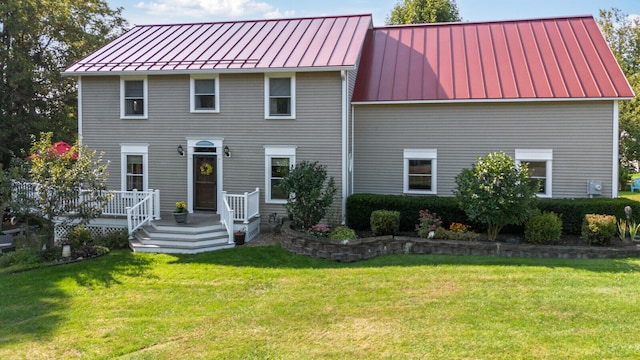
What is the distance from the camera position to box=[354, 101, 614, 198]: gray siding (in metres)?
13.3

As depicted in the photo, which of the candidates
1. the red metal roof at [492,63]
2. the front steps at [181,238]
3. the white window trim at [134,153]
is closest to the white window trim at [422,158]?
the red metal roof at [492,63]

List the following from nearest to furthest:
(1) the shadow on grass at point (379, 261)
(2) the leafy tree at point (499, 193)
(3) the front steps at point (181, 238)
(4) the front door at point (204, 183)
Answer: (1) the shadow on grass at point (379, 261)
(2) the leafy tree at point (499, 193)
(3) the front steps at point (181, 238)
(4) the front door at point (204, 183)

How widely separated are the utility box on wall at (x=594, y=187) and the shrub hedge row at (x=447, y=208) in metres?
0.79

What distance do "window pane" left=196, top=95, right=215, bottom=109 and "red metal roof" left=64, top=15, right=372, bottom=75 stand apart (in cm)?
101

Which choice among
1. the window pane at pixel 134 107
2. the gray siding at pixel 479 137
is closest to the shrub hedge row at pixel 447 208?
the gray siding at pixel 479 137

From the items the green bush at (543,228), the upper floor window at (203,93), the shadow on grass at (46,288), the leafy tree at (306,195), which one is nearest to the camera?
the shadow on grass at (46,288)

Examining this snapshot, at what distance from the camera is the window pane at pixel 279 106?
14125 millimetres

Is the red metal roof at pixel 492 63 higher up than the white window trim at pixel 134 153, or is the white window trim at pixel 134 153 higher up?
the red metal roof at pixel 492 63

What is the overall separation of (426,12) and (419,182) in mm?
22293

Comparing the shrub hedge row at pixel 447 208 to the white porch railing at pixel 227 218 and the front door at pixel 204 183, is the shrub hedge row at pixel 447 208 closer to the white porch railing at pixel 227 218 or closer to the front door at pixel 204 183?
the white porch railing at pixel 227 218

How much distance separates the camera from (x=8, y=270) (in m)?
10.6

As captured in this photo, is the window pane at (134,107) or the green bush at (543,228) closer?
the green bush at (543,228)

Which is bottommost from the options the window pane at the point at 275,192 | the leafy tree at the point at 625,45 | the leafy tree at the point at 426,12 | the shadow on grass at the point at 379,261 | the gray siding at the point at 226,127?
the shadow on grass at the point at 379,261

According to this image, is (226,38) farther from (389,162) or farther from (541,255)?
(541,255)
